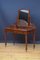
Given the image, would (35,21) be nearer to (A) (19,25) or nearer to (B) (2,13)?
(A) (19,25)

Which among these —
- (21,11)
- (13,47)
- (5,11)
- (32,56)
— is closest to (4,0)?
(5,11)

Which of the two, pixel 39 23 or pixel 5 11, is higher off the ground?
pixel 5 11

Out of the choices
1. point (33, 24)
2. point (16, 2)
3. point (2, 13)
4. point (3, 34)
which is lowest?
point (3, 34)

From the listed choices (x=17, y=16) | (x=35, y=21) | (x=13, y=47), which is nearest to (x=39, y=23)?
(x=35, y=21)

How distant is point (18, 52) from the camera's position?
307cm

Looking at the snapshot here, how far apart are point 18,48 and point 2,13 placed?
80 cm

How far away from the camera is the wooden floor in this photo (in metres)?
2.88

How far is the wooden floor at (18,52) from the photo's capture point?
2875 millimetres

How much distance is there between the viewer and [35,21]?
11.2ft

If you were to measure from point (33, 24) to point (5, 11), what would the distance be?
0.64 metres

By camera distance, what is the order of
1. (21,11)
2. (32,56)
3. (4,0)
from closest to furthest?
(32,56), (21,11), (4,0)

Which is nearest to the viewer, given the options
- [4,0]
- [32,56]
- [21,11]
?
[32,56]

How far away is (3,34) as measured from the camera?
3.46 m

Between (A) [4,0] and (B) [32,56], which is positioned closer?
(B) [32,56]
